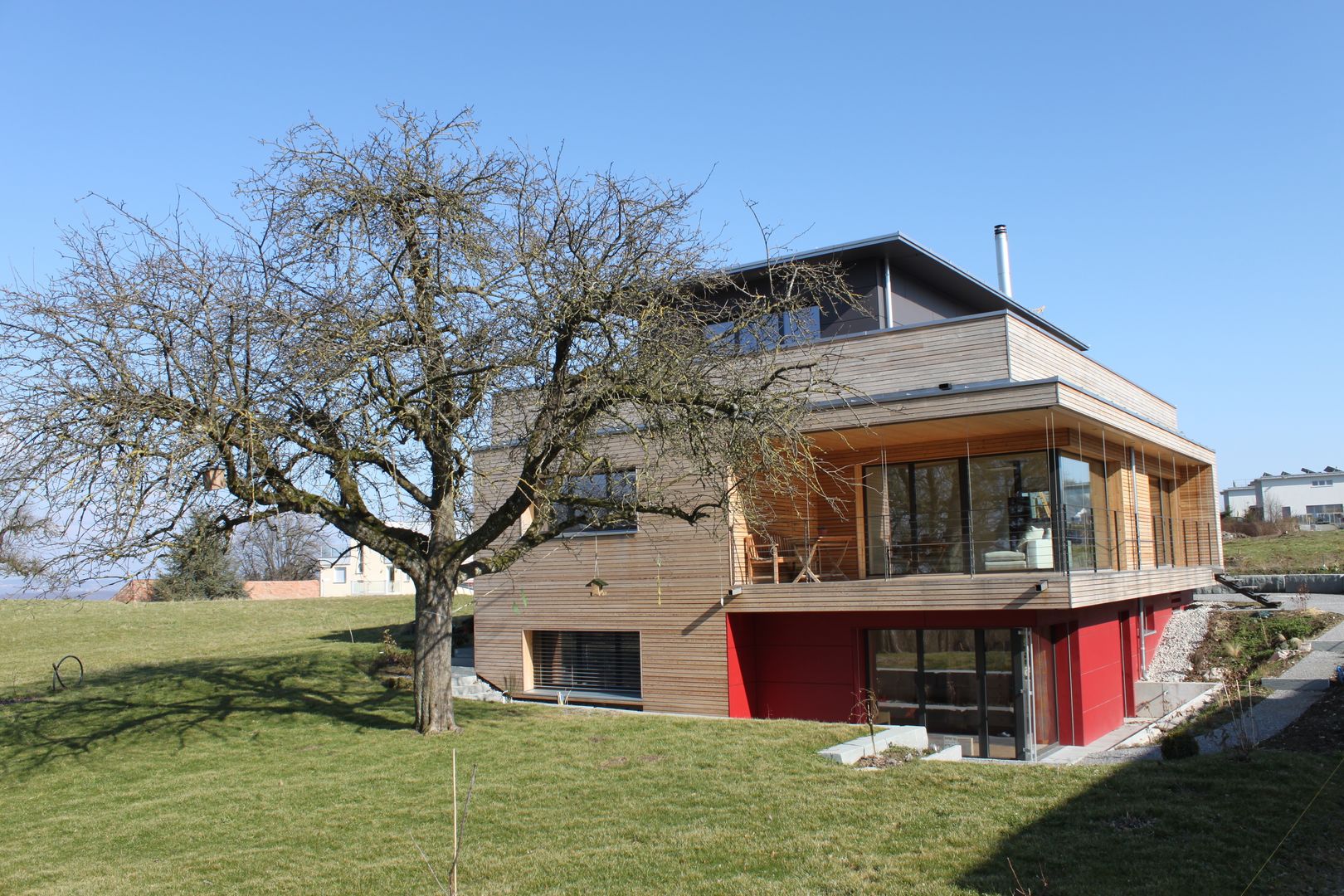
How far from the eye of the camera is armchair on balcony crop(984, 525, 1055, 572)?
13.7 meters

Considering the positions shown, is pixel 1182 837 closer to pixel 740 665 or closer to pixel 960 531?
pixel 960 531

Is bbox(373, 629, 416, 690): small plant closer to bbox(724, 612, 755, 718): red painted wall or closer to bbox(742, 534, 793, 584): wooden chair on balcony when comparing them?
bbox(724, 612, 755, 718): red painted wall

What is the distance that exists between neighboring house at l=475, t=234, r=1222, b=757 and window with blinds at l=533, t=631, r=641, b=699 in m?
0.04

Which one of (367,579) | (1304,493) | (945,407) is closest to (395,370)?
(945,407)

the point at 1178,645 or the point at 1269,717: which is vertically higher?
the point at 1269,717

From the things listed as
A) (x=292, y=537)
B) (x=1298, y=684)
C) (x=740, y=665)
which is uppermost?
(x=292, y=537)

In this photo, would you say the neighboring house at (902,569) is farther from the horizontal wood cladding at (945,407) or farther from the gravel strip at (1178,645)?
the gravel strip at (1178,645)

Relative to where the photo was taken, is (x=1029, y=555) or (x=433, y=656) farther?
(x=1029, y=555)

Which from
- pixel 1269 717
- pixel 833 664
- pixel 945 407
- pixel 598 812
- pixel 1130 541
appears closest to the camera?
pixel 598 812

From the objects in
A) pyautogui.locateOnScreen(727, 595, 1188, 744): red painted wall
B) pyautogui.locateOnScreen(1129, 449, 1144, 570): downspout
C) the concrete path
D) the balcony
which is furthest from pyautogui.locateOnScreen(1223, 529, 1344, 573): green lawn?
pyautogui.locateOnScreen(727, 595, 1188, 744): red painted wall

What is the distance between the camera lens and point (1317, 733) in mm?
10164

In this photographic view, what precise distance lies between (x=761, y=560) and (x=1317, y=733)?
7.70 meters

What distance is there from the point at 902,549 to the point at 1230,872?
346 inches

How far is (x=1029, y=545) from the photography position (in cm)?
1391
